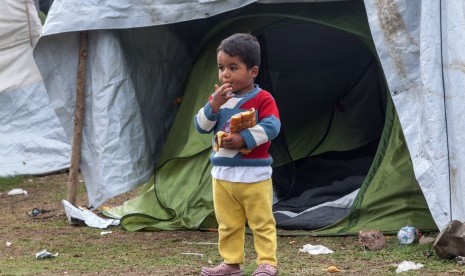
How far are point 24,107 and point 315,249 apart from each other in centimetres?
568

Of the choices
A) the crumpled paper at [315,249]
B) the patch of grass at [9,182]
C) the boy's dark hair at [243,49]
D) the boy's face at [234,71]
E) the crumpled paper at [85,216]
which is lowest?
the patch of grass at [9,182]

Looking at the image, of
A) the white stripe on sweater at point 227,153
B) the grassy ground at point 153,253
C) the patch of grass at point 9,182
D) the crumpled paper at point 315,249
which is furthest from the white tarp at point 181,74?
the patch of grass at point 9,182

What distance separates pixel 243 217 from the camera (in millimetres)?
5172

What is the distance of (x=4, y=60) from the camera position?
10375mm

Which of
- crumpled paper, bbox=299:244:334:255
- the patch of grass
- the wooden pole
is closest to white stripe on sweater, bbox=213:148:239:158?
crumpled paper, bbox=299:244:334:255

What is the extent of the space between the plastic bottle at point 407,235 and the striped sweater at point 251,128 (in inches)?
57.4

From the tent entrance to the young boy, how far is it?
A: 2.91 metres

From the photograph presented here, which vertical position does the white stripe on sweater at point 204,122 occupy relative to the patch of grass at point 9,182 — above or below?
above

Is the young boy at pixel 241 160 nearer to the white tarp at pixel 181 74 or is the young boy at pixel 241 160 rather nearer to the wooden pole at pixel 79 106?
the white tarp at pixel 181 74

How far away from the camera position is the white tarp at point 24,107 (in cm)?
1041

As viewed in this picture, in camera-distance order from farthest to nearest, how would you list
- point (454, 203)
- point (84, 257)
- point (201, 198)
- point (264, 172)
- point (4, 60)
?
point (4, 60)
point (201, 198)
point (84, 257)
point (454, 203)
point (264, 172)

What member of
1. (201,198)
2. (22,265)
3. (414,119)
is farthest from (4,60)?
(414,119)

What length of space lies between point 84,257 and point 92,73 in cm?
159

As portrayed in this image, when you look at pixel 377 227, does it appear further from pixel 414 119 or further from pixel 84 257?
pixel 84 257
